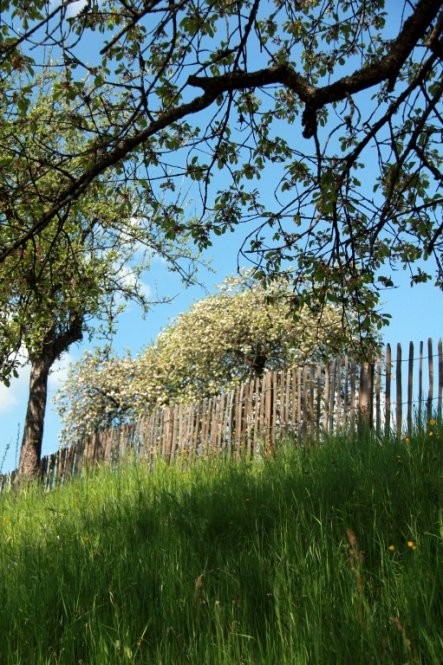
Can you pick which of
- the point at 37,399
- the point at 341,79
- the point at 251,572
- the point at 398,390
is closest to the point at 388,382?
the point at 398,390

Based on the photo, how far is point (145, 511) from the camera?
18.9 ft

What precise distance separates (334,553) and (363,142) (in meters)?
3.44

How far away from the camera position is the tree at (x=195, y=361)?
21766 mm

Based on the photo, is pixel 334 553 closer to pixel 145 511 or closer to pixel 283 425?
pixel 145 511

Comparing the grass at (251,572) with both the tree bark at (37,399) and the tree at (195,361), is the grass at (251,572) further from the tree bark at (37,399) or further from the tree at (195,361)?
the tree at (195,361)

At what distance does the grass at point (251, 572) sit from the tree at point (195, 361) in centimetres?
1463

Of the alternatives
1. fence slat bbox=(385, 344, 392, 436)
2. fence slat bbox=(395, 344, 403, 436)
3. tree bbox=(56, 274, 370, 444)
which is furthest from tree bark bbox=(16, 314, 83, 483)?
fence slat bbox=(395, 344, 403, 436)

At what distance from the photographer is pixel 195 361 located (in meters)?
22.7

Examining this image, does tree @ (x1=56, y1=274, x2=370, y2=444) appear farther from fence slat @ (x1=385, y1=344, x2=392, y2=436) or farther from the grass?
the grass

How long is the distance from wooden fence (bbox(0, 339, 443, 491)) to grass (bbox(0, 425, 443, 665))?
1929mm

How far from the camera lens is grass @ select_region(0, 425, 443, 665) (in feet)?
9.36

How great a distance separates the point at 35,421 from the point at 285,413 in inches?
359

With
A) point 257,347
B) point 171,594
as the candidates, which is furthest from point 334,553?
point 257,347

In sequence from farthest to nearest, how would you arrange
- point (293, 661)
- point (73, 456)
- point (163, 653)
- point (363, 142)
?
point (73, 456)
point (363, 142)
point (163, 653)
point (293, 661)
